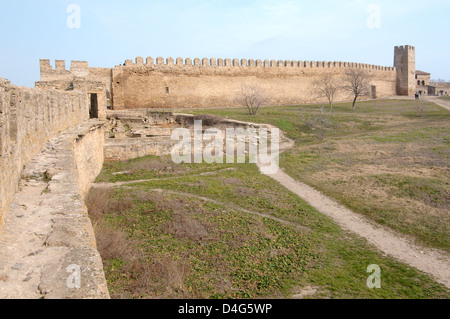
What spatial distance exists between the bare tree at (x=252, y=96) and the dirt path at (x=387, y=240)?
50.2 ft

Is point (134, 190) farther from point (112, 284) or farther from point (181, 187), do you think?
point (112, 284)

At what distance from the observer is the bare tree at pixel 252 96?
25.4 meters

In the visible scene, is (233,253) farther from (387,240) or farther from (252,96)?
(252,96)

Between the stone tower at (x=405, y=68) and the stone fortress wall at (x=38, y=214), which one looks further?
the stone tower at (x=405, y=68)

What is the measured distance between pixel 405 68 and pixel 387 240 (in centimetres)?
4467

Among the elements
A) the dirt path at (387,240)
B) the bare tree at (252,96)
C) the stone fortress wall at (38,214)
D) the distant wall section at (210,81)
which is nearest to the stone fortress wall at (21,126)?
the stone fortress wall at (38,214)

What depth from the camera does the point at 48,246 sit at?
10.8 ft

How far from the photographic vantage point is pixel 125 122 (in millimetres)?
19984

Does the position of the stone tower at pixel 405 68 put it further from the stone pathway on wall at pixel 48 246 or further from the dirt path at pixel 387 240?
the stone pathway on wall at pixel 48 246

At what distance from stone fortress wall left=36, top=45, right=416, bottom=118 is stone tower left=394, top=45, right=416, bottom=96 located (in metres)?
11.3

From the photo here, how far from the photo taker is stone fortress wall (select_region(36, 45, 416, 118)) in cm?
2300

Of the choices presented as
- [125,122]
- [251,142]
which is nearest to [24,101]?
[251,142]
